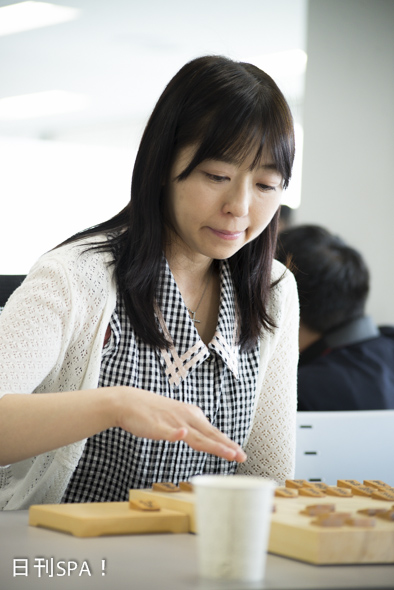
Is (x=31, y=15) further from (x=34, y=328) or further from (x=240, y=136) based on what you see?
(x=34, y=328)

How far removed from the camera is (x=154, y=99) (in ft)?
8.82

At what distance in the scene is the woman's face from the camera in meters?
1.09

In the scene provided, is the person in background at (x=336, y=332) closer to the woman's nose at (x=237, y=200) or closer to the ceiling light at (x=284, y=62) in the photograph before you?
the ceiling light at (x=284, y=62)

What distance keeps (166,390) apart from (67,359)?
161mm

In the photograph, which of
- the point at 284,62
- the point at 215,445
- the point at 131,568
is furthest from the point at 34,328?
the point at 284,62

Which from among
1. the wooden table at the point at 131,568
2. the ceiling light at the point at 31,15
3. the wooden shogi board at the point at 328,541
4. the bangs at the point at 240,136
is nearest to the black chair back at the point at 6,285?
the bangs at the point at 240,136

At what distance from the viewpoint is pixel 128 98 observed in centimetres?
267

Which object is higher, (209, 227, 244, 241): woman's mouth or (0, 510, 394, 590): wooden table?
(209, 227, 244, 241): woman's mouth

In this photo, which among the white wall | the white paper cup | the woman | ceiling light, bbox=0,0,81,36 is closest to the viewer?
the white paper cup

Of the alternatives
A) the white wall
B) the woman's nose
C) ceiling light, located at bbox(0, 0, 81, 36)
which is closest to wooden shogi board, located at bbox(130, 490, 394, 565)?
the woman's nose

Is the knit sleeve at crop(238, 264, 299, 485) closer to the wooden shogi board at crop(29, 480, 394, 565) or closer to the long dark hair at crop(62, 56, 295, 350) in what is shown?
the long dark hair at crop(62, 56, 295, 350)

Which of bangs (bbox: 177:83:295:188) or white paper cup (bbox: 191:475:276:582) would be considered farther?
bangs (bbox: 177:83:295:188)

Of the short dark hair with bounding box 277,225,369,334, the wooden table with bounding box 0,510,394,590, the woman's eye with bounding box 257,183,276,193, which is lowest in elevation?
the wooden table with bounding box 0,510,394,590

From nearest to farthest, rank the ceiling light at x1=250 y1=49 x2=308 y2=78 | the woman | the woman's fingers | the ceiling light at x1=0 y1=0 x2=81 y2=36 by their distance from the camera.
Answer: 1. the woman's fingers
2. the woman
3. the ceiling light at x1=0 y1=0 x2=81 y2=36
4. the ceiling light at x1=250 y1=49 x2=308 y2=78
